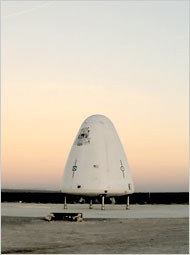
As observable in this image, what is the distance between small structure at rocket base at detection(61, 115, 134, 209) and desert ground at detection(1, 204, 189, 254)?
10.3m

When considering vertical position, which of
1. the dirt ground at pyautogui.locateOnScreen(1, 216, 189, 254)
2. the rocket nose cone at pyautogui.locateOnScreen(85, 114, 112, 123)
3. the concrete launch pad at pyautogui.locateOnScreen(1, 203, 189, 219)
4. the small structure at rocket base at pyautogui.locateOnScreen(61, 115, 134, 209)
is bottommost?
the concrete launch pad at pyautogui.locateOnScreen(1, 203, 189, 219)

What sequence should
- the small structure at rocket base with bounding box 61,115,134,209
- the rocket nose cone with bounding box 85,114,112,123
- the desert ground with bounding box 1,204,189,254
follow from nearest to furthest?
the desert ground with bounding box 1,204,189,254
the small structure at rocket base with bounding box 61,115,134,209
the rocket nose cone with bounding box 85,114,112,123

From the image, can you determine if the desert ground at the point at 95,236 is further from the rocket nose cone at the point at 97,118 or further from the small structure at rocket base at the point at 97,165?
the rocket nose cone at the point at 97,118

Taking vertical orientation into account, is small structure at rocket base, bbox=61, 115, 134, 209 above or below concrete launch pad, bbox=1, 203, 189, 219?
above

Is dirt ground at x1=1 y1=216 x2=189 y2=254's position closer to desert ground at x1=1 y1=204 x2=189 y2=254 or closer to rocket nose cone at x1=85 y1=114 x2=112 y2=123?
desert ground at x1=1 y1=204 x2=189 y2=254

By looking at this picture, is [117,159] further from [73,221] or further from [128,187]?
[73,221]

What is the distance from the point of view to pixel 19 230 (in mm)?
20266

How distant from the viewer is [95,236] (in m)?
18.7

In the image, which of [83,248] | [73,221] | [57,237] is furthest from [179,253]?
[73,221]

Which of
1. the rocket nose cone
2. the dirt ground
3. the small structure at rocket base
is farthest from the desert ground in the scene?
the rocket nose cone

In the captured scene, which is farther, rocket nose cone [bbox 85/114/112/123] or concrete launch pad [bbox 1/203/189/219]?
rocket nose cone [bbox 85/114/112/123]

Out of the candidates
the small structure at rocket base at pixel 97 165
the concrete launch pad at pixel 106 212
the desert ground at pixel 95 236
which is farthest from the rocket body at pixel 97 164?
the desert ground at pixel 95 236

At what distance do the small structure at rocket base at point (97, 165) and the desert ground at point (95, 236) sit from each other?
1028 centimetres

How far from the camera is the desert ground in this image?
15320 mm
